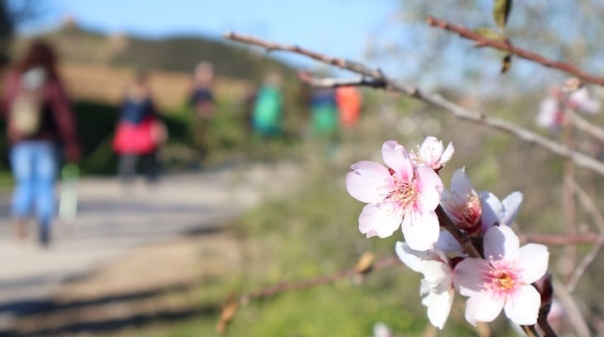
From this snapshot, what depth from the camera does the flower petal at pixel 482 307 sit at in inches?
40.6

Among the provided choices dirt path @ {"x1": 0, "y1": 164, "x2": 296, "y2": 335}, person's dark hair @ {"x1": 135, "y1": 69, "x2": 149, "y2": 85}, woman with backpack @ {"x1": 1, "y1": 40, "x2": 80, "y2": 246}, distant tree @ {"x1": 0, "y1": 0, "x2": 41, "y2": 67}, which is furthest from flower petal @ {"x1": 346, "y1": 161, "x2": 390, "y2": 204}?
distant tree @ {"x1": 0, "y1": 0, "x2": 41, "y2": 67}

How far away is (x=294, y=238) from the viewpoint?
7.13 m

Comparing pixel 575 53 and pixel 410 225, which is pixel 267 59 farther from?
pixel 410 225

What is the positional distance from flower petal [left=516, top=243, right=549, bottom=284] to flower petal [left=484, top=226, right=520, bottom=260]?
11mm

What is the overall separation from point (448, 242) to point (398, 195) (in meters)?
0.08

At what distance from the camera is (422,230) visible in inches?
38.4

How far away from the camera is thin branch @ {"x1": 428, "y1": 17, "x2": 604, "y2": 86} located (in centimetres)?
127

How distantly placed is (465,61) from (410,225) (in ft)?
A: 18.0

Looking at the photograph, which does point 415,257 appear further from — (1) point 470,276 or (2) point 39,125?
(2) point 39,125

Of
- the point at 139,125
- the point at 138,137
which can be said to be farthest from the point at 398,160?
the point at 138,137

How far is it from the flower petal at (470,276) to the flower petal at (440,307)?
0.06 ft

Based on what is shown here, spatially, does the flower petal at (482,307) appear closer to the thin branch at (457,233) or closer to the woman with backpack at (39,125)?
the thin branch at (457,233)

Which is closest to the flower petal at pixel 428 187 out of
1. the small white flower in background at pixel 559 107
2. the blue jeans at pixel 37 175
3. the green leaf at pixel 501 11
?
the green leaf at pixel 501 11

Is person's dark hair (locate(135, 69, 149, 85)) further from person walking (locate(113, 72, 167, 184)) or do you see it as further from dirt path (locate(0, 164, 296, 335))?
dirt path (locate(0, 164, 296, 335))
